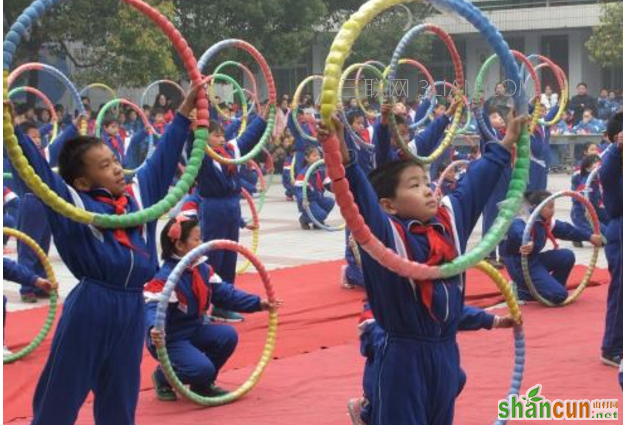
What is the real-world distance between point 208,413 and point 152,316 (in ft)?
2.02

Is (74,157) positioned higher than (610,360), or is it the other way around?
(74,157)

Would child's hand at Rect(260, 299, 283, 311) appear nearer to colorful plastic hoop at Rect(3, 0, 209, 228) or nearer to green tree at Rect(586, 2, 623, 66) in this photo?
colorful plastic hoop at Rect(3, 0, 209, 228)

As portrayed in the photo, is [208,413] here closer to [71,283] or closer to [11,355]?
[11,355]

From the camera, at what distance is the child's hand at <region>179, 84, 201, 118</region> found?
16.2 ft

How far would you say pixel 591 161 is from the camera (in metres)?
12.5

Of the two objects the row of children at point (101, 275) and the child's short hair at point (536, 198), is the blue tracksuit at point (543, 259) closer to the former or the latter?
the child's short hair at point (536, 198)

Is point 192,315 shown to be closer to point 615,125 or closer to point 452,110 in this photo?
point 615,125

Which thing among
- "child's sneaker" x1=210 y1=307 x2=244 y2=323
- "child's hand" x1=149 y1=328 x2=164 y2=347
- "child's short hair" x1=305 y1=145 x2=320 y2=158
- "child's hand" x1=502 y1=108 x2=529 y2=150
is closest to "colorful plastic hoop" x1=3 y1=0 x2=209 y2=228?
"child's hand" x1=502 y1=108 x2=529 y2=150

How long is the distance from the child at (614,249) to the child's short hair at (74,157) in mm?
3209

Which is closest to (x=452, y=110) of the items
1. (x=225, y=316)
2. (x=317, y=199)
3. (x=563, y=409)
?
(x=225, y=316)

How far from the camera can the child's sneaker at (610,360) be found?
23.7ft

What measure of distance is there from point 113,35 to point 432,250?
16.8 metres

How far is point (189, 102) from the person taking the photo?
4.97 meters

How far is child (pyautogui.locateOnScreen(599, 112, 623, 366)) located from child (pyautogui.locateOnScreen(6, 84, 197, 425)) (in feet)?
9.72
